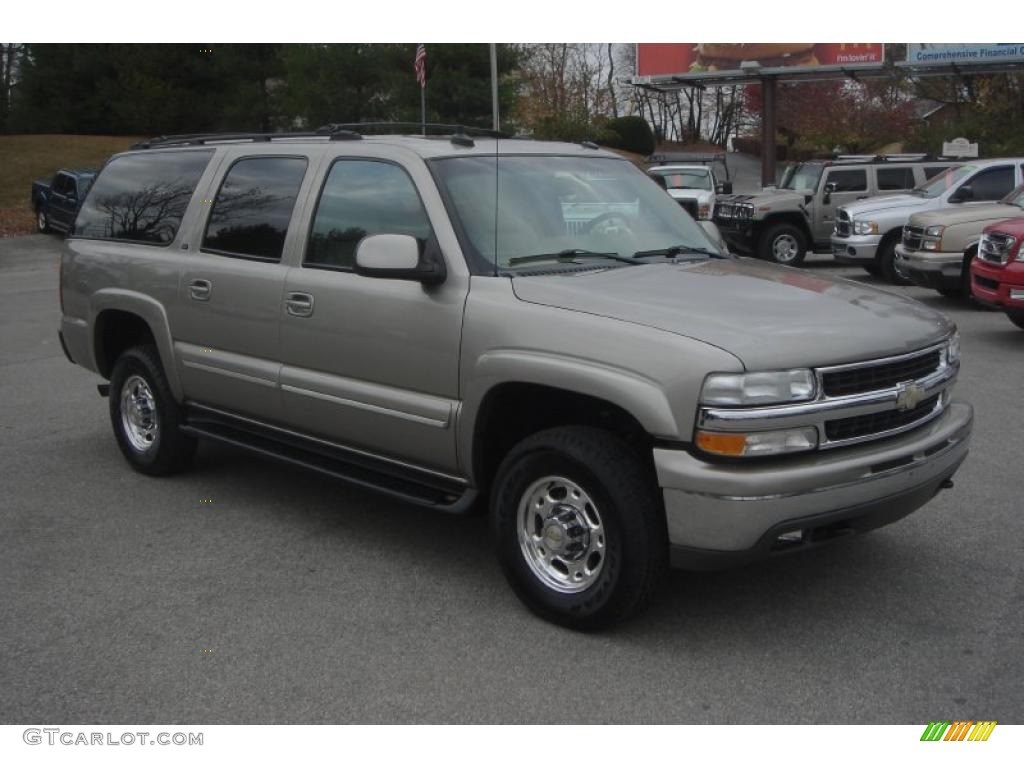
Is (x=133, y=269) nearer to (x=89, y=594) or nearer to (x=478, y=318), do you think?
(x=89, y=594)

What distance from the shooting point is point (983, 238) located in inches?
447

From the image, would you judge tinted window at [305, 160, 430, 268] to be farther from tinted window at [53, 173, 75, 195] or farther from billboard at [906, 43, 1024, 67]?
billboard at [906, 43, 1024, 67]

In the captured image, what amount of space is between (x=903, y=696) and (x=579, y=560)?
126 centimetres

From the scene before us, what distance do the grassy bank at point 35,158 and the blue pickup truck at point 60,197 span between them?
2.70 metres

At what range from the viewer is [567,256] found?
4.93m

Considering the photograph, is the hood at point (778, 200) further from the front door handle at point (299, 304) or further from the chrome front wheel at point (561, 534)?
the chrome front wheel at point (561, 534)

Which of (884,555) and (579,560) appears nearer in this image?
(579,560)

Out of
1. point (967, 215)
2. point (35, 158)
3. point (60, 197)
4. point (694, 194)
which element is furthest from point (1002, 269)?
point (35, 158)

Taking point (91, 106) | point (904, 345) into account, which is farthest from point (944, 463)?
point (91, 106)

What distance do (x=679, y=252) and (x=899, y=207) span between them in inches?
501

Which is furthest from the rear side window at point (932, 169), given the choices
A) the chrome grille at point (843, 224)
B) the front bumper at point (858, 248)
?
the front bumper at point (858, 248)

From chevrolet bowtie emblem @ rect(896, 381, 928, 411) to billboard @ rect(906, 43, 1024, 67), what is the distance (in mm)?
29989

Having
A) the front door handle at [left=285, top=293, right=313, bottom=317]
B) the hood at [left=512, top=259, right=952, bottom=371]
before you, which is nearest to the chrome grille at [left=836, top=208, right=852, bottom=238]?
the hood at [left=512, top=259, right=952, bottom=371]

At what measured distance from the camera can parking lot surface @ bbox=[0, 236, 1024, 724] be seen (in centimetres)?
379
